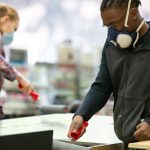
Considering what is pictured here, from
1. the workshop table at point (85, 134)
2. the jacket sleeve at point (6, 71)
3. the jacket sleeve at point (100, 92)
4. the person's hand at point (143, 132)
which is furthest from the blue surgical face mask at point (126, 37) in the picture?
the jacket sleeve at point (6, 71)

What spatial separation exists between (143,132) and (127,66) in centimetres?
28

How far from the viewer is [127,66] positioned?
61.1 inches

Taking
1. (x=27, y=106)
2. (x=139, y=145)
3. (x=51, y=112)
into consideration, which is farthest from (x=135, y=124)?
(x=27, y=106)

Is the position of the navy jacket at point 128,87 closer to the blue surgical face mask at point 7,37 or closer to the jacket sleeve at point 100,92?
the jacket sleeve at point 100,92

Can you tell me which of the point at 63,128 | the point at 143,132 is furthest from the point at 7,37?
the point at 143,132

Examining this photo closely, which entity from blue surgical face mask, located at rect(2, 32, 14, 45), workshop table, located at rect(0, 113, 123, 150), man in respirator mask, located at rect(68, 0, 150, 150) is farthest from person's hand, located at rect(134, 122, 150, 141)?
blue surgical face mask, located at rect(2, 32, 14, 45)

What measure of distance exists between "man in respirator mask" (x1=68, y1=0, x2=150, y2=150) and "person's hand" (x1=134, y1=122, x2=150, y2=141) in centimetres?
3

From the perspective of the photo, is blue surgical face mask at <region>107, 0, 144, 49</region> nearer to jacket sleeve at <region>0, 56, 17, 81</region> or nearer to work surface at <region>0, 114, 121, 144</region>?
work surface at <region>0, 114, 121, 144</region>

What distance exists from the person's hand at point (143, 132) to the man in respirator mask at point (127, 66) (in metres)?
0.03

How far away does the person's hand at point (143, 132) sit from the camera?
55.2 inches

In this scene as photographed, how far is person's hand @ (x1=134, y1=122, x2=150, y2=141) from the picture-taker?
4.60 feet

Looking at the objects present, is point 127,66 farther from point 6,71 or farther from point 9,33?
point 9,33

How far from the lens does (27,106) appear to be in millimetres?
4039

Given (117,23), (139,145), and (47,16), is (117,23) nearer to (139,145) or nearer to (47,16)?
(139,145)
